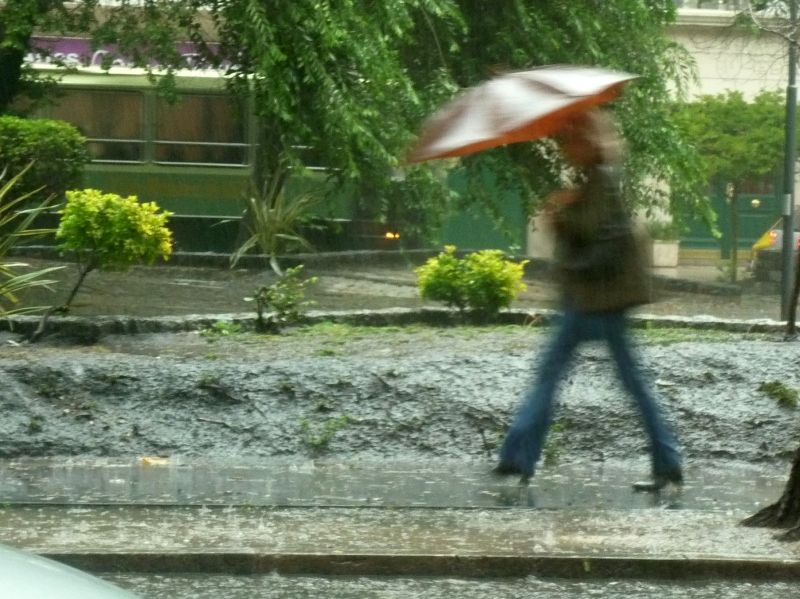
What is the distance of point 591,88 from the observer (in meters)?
7.00

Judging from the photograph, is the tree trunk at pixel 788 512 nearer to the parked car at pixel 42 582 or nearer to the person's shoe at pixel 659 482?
the person's shoe at pixel 659 482

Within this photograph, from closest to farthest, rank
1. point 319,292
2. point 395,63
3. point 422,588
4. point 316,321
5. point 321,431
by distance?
point 422,588 → point 321,431 → point 316,321 → point 395,63 → point 319,292

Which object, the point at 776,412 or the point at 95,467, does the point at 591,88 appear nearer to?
the point at 776,412

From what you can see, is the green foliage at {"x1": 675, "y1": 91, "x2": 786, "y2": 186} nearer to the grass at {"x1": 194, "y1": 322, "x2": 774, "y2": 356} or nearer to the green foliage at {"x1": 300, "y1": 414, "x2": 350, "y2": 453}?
the grass at {"x1": 194, "y1": 322, "x2": 774, "y2": 356}

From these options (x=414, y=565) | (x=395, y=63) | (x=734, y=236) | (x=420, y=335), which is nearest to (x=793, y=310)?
(x=420, y=335)

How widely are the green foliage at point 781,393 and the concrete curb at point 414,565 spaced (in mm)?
2880

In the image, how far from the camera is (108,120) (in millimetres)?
24219

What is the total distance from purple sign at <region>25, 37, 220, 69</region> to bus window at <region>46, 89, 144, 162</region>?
606mm

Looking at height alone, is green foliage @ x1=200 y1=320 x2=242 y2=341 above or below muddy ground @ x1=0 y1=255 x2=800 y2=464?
above

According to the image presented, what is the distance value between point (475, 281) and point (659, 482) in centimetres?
519

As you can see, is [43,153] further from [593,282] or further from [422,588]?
[422,588]

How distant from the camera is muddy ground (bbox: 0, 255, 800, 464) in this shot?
8.54 meters

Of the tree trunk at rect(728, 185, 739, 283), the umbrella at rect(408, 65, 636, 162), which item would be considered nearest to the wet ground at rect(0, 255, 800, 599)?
the umbrella at rect(408, 65, 636, 162)

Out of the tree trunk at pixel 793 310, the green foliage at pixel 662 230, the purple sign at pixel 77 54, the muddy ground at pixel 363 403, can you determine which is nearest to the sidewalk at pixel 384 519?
the muddy ground at pixel 363 403
